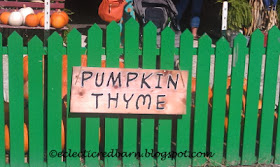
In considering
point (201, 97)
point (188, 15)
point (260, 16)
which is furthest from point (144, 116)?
point (188, 15)

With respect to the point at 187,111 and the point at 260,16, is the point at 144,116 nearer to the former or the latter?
the point at 187,111

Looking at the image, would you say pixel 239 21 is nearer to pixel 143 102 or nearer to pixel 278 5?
pixel 278 5

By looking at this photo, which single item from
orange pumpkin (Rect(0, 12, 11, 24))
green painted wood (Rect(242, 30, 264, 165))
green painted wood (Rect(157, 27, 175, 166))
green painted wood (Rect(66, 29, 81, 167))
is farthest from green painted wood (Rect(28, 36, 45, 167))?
orange pumpkin (Rect(0, 12, 11, 24))

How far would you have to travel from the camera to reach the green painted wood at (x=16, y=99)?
3.72 metres

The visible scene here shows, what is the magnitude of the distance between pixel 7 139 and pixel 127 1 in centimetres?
477

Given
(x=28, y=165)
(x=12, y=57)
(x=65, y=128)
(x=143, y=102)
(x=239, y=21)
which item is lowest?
(x=28, y=165)

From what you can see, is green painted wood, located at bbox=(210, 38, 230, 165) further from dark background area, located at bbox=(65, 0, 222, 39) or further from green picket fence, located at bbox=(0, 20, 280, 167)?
dark background area, located at bbox=(65, 0, 222, 39)

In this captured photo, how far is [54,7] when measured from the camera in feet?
28.5

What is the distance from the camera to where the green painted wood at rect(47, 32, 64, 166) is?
12.3 feet

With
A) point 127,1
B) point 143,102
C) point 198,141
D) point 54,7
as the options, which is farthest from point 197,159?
point 54,7

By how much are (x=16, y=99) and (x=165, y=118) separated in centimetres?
123

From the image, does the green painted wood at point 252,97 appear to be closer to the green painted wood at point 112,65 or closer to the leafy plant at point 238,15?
the green painted wood at point 112,65

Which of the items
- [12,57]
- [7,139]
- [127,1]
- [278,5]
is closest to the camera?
[12,57]

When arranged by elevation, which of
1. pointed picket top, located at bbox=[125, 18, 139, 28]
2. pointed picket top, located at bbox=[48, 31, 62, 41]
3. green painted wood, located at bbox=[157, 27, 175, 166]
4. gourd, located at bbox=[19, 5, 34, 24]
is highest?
gourd, located at bbox=[19, 5, 34, 24]
